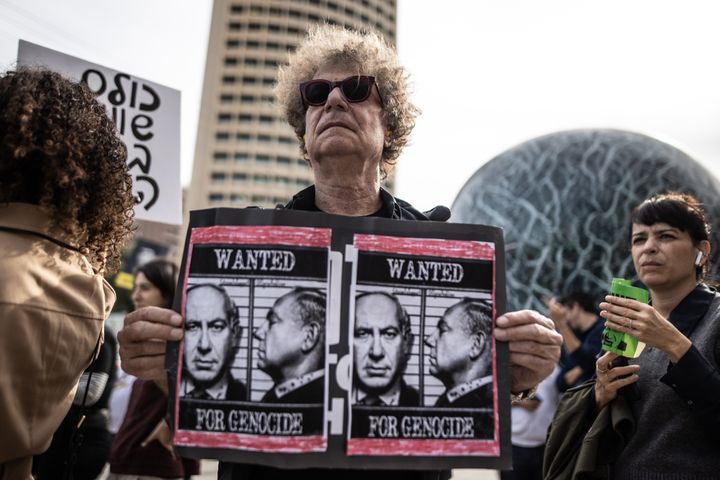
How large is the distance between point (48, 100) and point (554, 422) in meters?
2.10

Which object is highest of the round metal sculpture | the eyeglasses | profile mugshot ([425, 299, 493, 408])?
the round metal sculpture

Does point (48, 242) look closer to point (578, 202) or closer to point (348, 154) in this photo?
point (348, 154)

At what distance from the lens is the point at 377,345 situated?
125 centimetres

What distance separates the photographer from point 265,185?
6400 centimetres

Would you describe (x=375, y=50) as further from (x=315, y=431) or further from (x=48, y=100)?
(x=315, y=431)

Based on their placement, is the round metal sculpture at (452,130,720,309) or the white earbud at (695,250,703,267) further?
the round metal sculpture at (452,130,720,309)

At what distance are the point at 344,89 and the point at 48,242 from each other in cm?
94

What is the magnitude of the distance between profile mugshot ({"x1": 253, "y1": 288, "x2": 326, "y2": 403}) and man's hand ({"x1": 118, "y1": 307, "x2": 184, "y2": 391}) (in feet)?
0.63

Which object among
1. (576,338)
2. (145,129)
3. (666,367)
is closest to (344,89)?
(666,367)

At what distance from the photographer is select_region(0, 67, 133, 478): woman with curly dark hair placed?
1.14 meters

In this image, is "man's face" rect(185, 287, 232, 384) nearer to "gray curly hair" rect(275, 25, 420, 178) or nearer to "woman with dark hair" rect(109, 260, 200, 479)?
"gray curly hair" rect(275, 25, 420, 178)

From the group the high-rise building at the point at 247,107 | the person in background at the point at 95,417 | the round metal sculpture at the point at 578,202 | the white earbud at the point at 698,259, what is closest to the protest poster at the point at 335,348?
the white earbud at the point at 698,259

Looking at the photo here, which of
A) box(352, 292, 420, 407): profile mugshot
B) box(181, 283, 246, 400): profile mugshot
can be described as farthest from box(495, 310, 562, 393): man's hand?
box(181, 283, 246, 400): profile mugshot

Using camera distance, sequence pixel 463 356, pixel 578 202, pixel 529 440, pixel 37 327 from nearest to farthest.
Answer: pixel 37 327 → pixel 463 356 → pixel 529 440 → pixel 578 202
